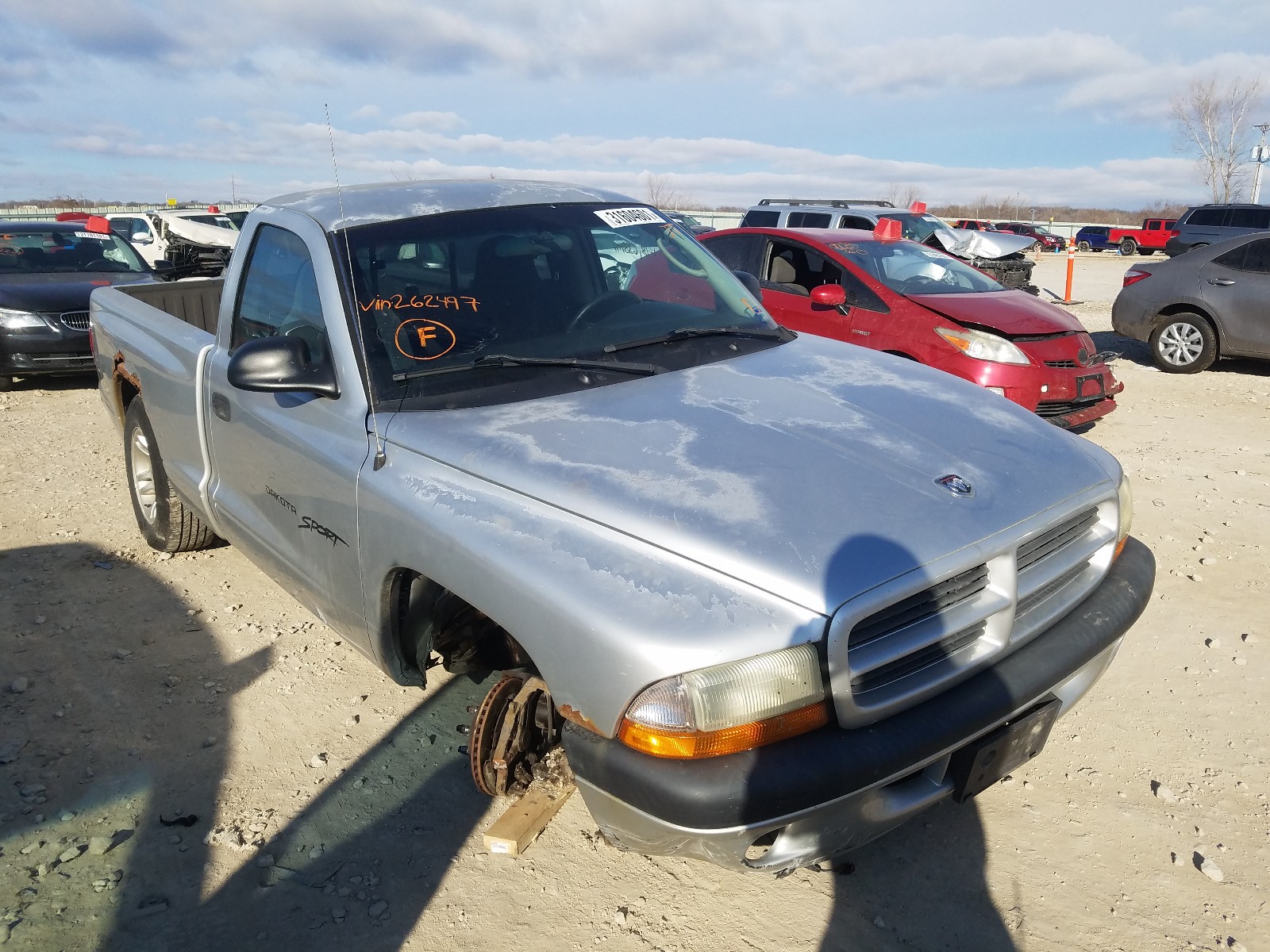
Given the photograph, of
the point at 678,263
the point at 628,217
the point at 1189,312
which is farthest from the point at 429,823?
the point at 1189,312

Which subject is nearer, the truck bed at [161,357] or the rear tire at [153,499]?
the truck bed at [161,357]

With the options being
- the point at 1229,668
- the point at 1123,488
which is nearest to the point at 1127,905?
the point at 1123,488

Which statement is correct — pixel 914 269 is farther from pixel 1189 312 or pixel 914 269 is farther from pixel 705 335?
pixel 705 335

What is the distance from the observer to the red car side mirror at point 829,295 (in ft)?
21.4

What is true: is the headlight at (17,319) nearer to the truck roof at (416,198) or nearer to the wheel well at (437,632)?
the truck roof at (416,198)

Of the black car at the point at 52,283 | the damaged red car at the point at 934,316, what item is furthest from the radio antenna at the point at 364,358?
the black car at the point at 52,283

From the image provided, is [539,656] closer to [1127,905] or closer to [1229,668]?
[1127,905]

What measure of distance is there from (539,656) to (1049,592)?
1430 millimetres

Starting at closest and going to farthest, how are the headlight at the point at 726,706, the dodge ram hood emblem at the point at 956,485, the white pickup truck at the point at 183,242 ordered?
1. the headlight at the point at 726,706
2. the dodge ram hood emblem at the point at 956,485
3. the white pickup truck at the point at 183,242

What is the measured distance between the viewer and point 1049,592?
2.49 m

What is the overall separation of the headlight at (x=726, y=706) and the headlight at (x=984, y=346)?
512cm

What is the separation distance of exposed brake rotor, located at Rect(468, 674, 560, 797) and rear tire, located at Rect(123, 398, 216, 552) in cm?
238

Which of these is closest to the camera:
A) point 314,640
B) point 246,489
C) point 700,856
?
point 700,856

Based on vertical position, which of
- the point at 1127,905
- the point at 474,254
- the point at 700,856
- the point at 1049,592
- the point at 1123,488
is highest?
the point at 474,254
